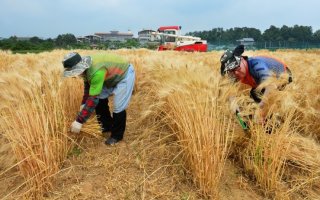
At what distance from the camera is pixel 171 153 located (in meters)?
2.91

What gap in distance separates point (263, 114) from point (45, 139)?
1.94 m

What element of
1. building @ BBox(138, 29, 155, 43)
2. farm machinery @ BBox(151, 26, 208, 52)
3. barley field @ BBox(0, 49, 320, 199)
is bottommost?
barley field @ BBox(0, 49, 320, 199)

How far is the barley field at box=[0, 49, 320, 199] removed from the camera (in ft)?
8.23

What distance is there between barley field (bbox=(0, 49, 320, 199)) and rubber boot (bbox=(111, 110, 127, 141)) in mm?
116

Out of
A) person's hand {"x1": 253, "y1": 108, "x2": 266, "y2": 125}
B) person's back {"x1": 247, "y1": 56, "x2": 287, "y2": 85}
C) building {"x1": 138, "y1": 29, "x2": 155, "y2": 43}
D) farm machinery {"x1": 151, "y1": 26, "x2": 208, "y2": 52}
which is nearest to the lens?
person's hand {"x1": 253, "y1": 108, "x2": 266, "y2": 125}

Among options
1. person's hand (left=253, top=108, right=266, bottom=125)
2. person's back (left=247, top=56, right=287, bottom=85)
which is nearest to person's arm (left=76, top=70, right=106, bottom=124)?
person's hand (left=253, top=108, right=266, bottom=125)

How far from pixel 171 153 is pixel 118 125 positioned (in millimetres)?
668

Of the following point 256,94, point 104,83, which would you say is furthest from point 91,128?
point 256,94

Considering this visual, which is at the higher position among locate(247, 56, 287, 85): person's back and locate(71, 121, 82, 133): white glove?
locate(247, 56, 287, 85): person's back

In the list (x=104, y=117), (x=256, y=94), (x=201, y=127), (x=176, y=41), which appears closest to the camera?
(x=201, y=127)

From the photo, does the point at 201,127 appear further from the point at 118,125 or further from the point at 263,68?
the point at 263,68

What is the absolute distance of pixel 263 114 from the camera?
9.58 feet

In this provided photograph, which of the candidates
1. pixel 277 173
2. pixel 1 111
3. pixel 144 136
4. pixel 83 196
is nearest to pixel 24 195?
pixel 83 196

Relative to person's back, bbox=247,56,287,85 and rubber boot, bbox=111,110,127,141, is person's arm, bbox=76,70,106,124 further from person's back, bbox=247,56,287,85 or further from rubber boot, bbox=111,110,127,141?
person's back, bbox=247,56,287,85
